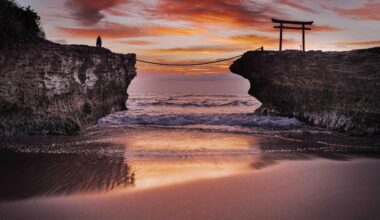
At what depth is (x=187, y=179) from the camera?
21.5 feet

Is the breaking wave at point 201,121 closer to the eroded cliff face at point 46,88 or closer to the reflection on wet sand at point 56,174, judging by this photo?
the eroded cliff face at point 46,88

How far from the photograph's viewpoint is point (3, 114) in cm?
1191

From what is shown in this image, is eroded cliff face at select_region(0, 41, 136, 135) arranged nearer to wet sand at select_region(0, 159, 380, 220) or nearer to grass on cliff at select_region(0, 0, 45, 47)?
grass on cliff at select_region(0, 0, 45, 47)

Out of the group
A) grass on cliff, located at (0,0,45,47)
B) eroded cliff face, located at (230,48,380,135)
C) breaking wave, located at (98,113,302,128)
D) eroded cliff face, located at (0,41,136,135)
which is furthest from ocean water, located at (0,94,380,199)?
grass on cliff, located at (0,0,45,47)

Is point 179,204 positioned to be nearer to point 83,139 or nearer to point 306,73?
point 83,139

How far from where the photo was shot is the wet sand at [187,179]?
491 cm

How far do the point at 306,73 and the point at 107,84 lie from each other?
10217 millimetres

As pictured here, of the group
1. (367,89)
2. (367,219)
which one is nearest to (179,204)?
(367,219)

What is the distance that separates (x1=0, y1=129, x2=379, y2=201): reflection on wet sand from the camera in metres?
6.26

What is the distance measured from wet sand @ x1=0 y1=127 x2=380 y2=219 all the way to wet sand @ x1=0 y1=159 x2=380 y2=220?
0.05 ft

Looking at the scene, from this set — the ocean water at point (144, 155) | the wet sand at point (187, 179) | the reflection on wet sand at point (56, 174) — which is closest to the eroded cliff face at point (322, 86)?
the ocean water at point (144, 155)

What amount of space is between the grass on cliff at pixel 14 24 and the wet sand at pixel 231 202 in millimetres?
8893

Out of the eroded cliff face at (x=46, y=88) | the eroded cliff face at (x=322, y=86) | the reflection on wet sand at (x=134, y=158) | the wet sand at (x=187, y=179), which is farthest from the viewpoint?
the eroded cliff face at (x=322, y=86)

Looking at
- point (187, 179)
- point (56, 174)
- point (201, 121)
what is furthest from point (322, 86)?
point (56, 174)
